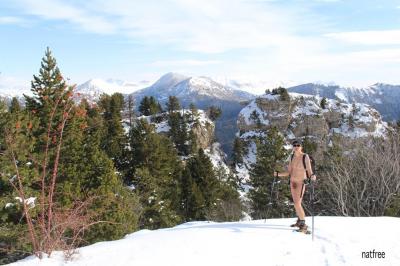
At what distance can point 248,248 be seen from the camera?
8.94m

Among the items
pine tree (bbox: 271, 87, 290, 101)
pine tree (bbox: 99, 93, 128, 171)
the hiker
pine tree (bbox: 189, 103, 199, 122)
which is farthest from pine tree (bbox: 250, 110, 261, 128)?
the hiker

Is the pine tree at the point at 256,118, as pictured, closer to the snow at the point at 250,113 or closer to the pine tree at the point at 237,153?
the snow at the point at 250,113

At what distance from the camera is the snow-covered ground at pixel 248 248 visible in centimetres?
844

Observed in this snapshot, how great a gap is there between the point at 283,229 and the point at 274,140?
26971mm

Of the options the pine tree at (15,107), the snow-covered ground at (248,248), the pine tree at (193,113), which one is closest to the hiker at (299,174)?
the snow-covered ground at (248,248)

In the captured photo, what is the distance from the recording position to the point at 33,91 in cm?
3047

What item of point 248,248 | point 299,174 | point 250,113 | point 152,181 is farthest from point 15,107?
point 250,113

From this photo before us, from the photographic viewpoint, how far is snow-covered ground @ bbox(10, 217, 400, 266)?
844 cm

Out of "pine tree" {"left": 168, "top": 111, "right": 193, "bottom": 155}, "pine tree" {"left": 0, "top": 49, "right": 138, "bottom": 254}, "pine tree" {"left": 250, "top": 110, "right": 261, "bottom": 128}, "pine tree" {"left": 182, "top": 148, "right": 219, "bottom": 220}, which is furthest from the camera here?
"pine tree" {"left": 250, "top": 110, "right": 261, "bottom": 128}

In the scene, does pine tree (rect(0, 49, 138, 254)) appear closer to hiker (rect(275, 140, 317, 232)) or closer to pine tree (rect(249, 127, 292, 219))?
pine tree (rect(249, 127, 292, 219))

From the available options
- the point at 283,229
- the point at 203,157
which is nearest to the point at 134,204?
the point at 203,157

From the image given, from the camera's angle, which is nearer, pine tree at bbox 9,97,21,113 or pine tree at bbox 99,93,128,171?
pine tree at bbox 9,97,21,113

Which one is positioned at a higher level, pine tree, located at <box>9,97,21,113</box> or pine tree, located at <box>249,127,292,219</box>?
pine tree, located at <box>9,97,21,113</box>

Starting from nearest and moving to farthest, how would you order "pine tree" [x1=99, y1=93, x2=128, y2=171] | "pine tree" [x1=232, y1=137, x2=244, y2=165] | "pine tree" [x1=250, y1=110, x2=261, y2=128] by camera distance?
"pine tree" [x1=99, y1=93, x2=128, y2=171] → "pine tree" [x1=232, y1=137, x2=244, y2=165] → "pine tree" [x1=250, y1=110, x2=261, y2=128]
